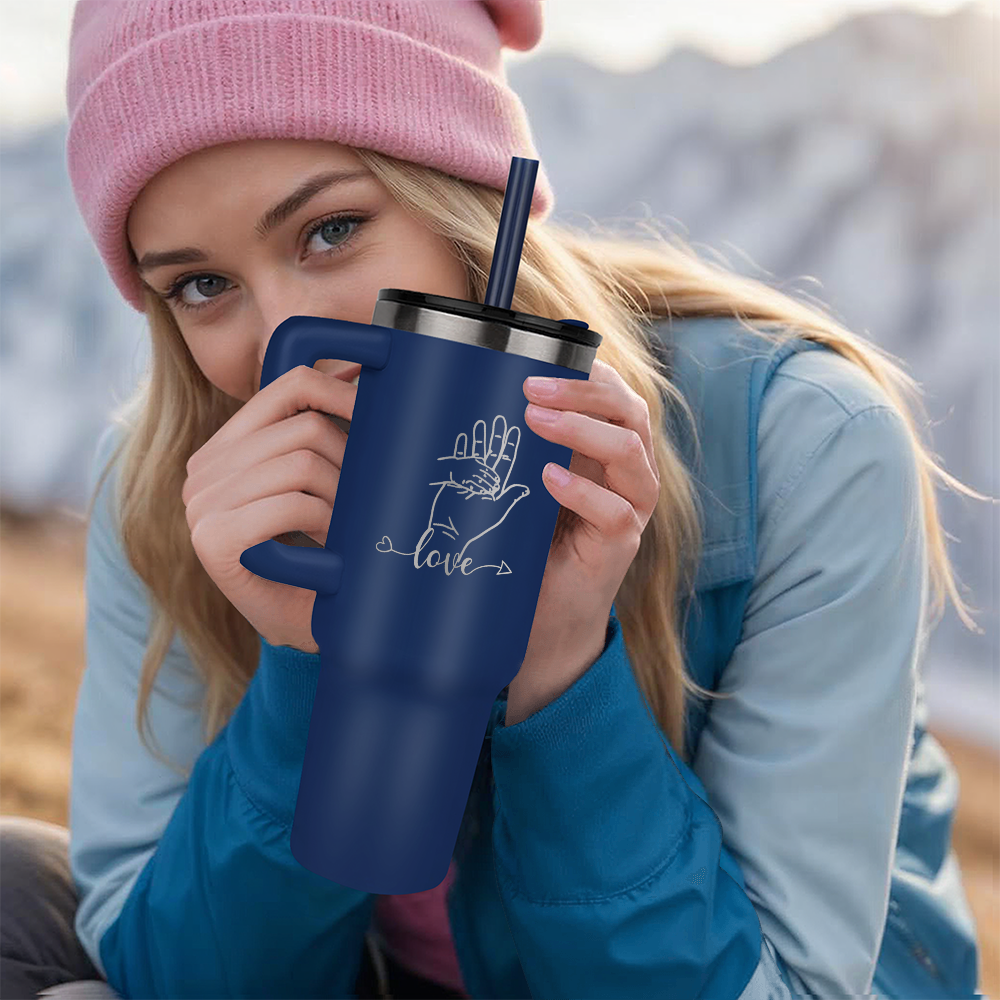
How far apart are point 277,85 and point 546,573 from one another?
50cm

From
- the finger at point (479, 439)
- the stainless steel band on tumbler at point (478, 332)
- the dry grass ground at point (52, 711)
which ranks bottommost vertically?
the dry grass ground at point (52, 711)

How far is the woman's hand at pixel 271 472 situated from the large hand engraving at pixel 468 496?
0.15 m

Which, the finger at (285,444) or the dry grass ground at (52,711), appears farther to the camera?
the dry grass ground at (52,711)

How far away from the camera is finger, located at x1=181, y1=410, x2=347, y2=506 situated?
838mm

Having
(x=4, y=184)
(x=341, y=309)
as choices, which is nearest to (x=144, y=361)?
(x=341, y=309)

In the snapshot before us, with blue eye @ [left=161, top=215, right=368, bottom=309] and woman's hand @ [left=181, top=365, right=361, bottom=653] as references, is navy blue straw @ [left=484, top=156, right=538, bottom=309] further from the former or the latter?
blue eye @ [left=161, top=215, right=368, bottom=309]

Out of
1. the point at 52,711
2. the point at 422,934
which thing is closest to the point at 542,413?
the point at 422,934

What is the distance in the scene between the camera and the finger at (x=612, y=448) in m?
0.71

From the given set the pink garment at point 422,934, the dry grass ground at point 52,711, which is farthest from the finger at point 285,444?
the dry grass ground at point 52,711

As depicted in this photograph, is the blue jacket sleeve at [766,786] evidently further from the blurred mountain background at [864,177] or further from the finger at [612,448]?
the blurred mountain background at [864,177]

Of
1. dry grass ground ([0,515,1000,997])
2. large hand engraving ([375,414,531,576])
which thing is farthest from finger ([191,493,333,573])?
dry grass ground ([0,515,1000,997])

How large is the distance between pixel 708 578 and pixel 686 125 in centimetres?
283

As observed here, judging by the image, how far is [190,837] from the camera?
1117 mm

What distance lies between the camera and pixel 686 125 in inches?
142
